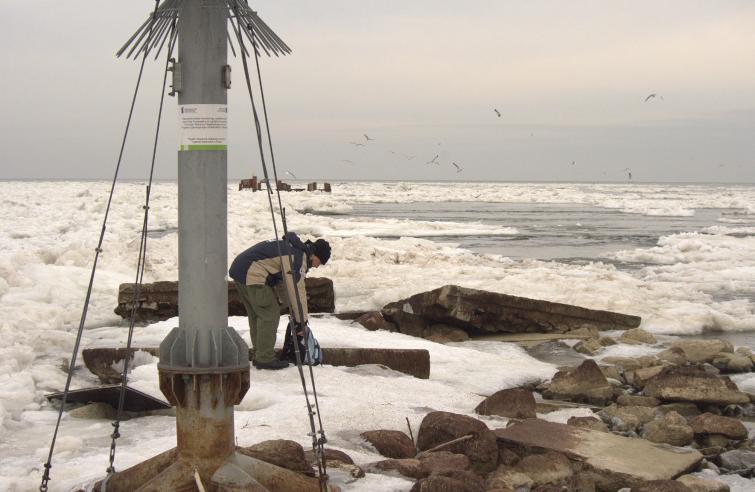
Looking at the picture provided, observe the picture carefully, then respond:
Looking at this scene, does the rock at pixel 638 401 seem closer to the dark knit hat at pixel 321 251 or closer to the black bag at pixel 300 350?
the black bag at pixel 300 350

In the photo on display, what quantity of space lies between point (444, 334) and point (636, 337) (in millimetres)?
2274

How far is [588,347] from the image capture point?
9125 mm

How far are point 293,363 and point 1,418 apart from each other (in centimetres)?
215

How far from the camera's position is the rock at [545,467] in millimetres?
4656

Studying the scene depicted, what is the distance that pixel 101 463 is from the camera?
425 cm

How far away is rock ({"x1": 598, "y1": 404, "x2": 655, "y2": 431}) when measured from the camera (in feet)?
19.7

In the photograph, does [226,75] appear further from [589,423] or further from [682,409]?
[682,409]

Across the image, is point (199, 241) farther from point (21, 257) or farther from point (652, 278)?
point (652, 278)

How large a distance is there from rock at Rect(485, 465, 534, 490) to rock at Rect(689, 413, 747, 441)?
1788mm

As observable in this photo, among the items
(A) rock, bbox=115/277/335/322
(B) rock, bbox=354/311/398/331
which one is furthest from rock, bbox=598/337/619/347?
(A) rock, bbox=115/277/335/322

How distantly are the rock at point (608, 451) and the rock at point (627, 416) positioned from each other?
675 millimetres

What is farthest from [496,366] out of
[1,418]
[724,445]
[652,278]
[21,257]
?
[652,278]

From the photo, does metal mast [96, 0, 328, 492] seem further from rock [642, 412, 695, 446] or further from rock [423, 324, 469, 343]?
rock [423, 324, 469, 343]

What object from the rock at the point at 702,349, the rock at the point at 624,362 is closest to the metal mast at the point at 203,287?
the rock at the point at 624,362
